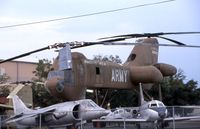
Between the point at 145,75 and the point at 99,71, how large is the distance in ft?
18.9

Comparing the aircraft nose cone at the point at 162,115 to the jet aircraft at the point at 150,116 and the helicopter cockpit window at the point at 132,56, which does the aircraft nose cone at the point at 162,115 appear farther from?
the helicopter cockpit window at the point at 132,56

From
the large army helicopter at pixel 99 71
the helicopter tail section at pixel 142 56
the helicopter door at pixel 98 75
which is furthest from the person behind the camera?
the helicopter tail section at pixel 142 56

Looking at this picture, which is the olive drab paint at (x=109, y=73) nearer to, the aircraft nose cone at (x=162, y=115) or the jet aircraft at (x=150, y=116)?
the jet aircraft at (x=150, y=116)

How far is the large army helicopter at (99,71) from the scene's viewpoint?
77.8ft

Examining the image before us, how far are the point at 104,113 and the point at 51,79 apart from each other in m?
4.01

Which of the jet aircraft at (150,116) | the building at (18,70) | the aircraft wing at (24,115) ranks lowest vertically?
the jet aircraft at (150,116)

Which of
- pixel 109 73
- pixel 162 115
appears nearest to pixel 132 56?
pixel 109 73

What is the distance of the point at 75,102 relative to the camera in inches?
1036

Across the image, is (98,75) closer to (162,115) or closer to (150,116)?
(150,116)

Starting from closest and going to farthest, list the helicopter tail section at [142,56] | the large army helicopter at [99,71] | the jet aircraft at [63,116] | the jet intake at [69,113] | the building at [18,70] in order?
1. the large army helicopter at [99,71]
2. the jet intake at [69,113]
3. the jet aircraft at [63,116]
4. the helicopter tail section at [142,56]
5. the building at [18,70]

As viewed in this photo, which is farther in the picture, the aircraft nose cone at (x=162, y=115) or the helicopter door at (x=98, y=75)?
the helicopter door at (x=98, y=75)

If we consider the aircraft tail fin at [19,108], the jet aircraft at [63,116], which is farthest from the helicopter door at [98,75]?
the aircraft tail fin at [19,108]

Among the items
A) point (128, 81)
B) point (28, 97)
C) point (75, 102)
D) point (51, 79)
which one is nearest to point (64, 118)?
point (75, 102)

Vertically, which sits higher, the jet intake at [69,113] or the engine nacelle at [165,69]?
the engine nacelle at [165,69]
